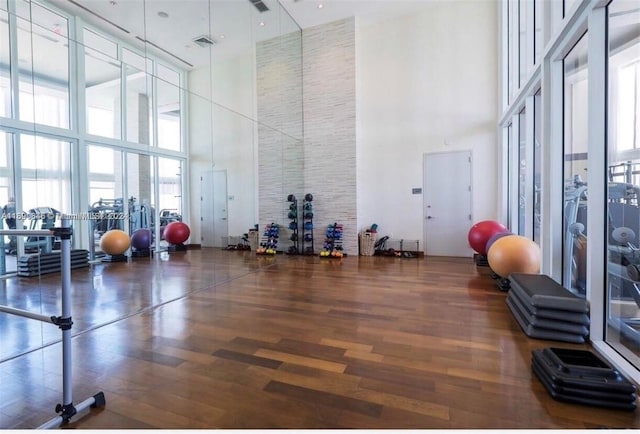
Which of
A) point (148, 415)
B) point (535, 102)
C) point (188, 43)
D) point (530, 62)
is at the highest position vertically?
point (188, 43)

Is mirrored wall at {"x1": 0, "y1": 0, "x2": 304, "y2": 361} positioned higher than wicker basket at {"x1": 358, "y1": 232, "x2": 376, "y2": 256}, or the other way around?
mirrored wall at {"x1": 0, "y1": 0, "x2": 304, "y2": 361}

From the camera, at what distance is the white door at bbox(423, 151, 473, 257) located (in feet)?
24.1

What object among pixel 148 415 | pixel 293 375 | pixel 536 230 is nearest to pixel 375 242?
pixel 536 230

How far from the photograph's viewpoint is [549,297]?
9.58 ft

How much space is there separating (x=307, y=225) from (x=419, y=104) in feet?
13.5

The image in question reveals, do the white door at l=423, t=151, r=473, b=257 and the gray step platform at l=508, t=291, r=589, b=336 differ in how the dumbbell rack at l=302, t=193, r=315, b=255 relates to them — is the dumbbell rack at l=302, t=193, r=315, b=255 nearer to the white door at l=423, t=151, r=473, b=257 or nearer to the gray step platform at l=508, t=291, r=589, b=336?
the white door at l=423, t=151, r=473, b=257

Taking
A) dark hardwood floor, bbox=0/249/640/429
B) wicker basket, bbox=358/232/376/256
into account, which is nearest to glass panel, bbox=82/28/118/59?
dark hardwood floor, bbox=0/249/640/429

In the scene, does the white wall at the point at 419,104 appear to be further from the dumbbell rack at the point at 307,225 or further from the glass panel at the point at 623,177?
the glass panel at the point at 623,177

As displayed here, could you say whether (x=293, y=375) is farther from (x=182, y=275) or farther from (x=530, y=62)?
(x=530, y=62)

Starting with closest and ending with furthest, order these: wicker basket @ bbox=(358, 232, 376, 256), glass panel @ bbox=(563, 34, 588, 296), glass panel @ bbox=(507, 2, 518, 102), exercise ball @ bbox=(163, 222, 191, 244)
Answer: glass panel @ bbox=(563, 34, 588, 296), exercise ball @ bbox=(163, 222, 191, 244), glass panel @ bbox=(507, 2, 518, 102), wicker basket @ bbox=(358, 232, 376, 256)

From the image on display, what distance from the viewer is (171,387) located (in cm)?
217

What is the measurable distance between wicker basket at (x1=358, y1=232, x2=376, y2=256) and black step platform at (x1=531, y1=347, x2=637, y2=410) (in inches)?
223

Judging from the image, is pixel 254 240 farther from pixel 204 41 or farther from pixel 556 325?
pixel 556 325

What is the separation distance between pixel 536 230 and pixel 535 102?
204cm
